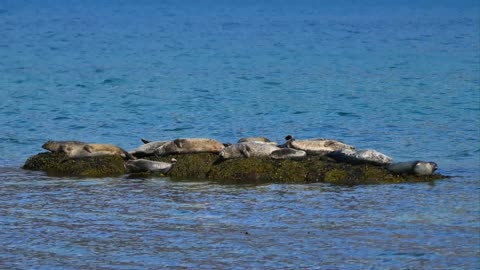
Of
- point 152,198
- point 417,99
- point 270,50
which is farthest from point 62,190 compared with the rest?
point 270,50

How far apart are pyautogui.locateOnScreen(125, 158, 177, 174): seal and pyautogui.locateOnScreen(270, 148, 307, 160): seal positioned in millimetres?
1297

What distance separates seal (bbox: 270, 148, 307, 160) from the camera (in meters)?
14.5

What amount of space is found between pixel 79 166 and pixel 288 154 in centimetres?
272

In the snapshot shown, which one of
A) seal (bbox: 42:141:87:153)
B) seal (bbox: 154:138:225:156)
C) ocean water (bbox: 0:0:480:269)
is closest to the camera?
ocean water (bbox: 0:0:480:269)

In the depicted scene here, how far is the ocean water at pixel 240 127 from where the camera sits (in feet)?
34.5

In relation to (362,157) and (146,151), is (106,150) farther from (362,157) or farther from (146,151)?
(362,157)

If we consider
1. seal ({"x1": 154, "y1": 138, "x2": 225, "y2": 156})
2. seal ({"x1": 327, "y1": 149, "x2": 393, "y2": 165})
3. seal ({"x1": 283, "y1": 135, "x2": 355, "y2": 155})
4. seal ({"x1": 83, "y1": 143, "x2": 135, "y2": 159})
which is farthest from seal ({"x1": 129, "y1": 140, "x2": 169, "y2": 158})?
seal ({"x1": 327, "y1": 149, "x2": 393, "y2": 165})

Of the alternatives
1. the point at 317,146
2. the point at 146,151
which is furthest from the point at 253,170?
the point at 146,151

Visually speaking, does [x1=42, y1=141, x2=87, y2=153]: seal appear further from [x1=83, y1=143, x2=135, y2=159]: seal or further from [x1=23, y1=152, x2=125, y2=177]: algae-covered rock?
[x1=83, y1=143, x2=135, y2=159]: seal

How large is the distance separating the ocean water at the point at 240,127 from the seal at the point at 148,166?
0.43 metres

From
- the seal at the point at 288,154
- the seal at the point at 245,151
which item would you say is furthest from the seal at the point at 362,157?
the seal at the point at 245,151

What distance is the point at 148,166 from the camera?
14.6 m

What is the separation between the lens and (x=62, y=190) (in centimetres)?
1352

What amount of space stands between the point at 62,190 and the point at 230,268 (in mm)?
4271
